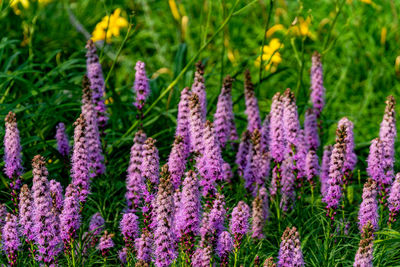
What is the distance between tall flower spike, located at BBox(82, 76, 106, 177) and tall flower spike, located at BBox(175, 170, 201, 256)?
4.11 ft

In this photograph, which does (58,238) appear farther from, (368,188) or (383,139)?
(383,139)

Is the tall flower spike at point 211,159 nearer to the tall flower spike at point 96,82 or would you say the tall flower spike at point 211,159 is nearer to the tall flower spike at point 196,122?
the tall flower spike at point 196,122

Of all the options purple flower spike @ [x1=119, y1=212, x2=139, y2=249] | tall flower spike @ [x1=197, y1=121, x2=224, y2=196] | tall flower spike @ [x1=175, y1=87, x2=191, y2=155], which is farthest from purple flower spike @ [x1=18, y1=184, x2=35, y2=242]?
tall flower spike @ [x1=175, y1=87, x2=191, y2=155]

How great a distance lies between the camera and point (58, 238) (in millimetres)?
3992

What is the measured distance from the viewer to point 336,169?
14.9 feet

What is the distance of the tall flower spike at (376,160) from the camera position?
462cm

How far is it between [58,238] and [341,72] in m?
5.81

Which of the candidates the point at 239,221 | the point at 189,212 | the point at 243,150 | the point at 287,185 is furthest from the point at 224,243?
the point at 243,150

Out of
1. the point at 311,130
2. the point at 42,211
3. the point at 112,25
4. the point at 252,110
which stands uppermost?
the point at 112,25

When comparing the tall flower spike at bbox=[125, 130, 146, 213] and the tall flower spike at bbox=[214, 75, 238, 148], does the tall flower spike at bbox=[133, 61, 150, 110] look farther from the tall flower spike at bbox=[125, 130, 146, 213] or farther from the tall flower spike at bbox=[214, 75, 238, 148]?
the tall flower spike at bbox=[125, 130, 146, 213]

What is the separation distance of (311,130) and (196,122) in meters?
1.58

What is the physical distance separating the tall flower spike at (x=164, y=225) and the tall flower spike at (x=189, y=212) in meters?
0.09

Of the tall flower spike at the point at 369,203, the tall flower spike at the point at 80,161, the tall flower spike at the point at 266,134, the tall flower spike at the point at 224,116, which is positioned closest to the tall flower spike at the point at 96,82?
the tall flower spike at the point at 224,116

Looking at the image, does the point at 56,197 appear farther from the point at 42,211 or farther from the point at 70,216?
the point at 42,211
